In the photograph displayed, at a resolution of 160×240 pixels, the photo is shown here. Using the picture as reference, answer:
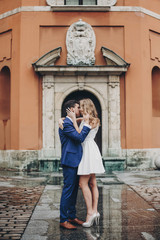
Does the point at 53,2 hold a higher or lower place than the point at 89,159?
higher

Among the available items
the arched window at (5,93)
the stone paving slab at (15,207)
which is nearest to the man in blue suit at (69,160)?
the stone paving slab at (15,207)

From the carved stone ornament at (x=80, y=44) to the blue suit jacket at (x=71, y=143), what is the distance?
7827 millimetres

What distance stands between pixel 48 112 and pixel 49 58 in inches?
82.3

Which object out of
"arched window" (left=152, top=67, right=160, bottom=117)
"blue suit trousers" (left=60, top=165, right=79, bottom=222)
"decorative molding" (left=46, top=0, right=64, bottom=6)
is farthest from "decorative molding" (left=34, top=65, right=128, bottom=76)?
"blue suit trousers" (left=60, top=165, right=79, bottom=222)

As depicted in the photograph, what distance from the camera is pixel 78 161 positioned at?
428 cm

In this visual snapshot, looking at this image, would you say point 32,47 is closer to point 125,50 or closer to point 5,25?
point 5,25

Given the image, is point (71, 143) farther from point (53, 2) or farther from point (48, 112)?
point (53, 2)

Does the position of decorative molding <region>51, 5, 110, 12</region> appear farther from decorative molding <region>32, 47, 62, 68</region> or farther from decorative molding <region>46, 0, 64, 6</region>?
decorative molding <region>32, 47, 62, 68</region>

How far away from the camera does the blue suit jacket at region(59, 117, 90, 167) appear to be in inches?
166

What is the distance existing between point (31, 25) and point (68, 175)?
915 centimetres

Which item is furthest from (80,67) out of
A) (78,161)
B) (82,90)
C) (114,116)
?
(78,161)

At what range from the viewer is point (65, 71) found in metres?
11.6

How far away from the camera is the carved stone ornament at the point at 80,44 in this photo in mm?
11844

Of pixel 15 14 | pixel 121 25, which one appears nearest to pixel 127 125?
pixel 121 25
